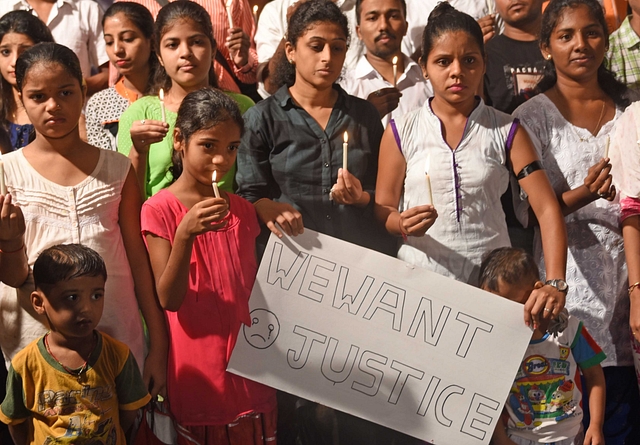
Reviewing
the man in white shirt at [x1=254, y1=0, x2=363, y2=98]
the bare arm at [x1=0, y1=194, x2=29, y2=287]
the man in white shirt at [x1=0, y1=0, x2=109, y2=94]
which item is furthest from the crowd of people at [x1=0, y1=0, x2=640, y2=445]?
the man in white shirt at [x1=0, y1=0, x2=109, y2=94]

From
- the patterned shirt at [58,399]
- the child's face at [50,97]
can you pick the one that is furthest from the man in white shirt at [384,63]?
the patterned shirt at [58,399]

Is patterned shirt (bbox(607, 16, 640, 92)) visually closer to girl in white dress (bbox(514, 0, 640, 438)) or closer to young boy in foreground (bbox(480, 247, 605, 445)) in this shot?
girl in white dress (bbox(514, 0, 640, 438))

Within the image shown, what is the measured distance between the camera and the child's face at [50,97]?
2701 millimetres

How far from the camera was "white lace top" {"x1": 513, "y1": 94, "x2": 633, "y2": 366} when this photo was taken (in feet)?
10.9

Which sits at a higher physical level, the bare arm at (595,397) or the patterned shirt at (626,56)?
the patterned shirt at (626,56)

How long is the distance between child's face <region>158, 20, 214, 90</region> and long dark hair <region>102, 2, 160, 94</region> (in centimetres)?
36

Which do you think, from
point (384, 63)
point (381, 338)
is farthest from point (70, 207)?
point (384, 63)

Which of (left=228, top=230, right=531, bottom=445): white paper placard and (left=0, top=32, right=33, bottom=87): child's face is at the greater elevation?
(left=0, top=32, right=33, bottom=87): child's face

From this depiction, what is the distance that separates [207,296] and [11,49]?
5.18 ft

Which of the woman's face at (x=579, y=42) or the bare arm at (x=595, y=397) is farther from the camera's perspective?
the woman's face at (x=579, y=42)

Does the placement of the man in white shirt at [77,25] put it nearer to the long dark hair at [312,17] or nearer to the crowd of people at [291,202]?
the crowd of people at [291,202]

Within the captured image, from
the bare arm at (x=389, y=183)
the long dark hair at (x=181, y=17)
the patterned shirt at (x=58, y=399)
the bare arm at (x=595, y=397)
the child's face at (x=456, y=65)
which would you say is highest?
the child's face at (x=456, y=65)

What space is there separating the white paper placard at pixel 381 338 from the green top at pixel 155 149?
20.8 inches

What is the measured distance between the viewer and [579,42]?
11.1ft
